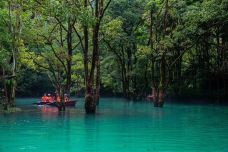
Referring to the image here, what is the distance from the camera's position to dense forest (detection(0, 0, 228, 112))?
29.2m

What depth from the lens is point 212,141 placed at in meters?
17.1

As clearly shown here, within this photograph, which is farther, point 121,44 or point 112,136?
point 121,44

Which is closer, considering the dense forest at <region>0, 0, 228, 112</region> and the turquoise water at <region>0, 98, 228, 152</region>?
the turquoise water at <region>0, 98, 228, 152</region>

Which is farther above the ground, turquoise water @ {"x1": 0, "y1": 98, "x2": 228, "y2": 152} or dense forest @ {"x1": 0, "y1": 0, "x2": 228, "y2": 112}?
dense forest @ {"x1": 0, "y1": 0, "x2": 228, "y2": 112}

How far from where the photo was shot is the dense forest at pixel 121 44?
29.2m

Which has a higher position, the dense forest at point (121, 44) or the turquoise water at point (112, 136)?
the dense forest at point (121, 44)

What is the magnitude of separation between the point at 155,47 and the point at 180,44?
101 inches

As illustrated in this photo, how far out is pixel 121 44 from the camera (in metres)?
50.2

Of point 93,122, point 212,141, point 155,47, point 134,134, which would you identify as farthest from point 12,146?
point 155,47

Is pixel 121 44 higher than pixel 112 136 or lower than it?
higher

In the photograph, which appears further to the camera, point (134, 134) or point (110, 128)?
point (110, 128)

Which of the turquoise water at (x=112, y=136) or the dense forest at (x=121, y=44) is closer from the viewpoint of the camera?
the turquoise water at (x=112, y=136)

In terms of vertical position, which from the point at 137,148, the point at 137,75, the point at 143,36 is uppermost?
the point at 143,36

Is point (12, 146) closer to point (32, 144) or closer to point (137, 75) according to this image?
point (32, 144)
